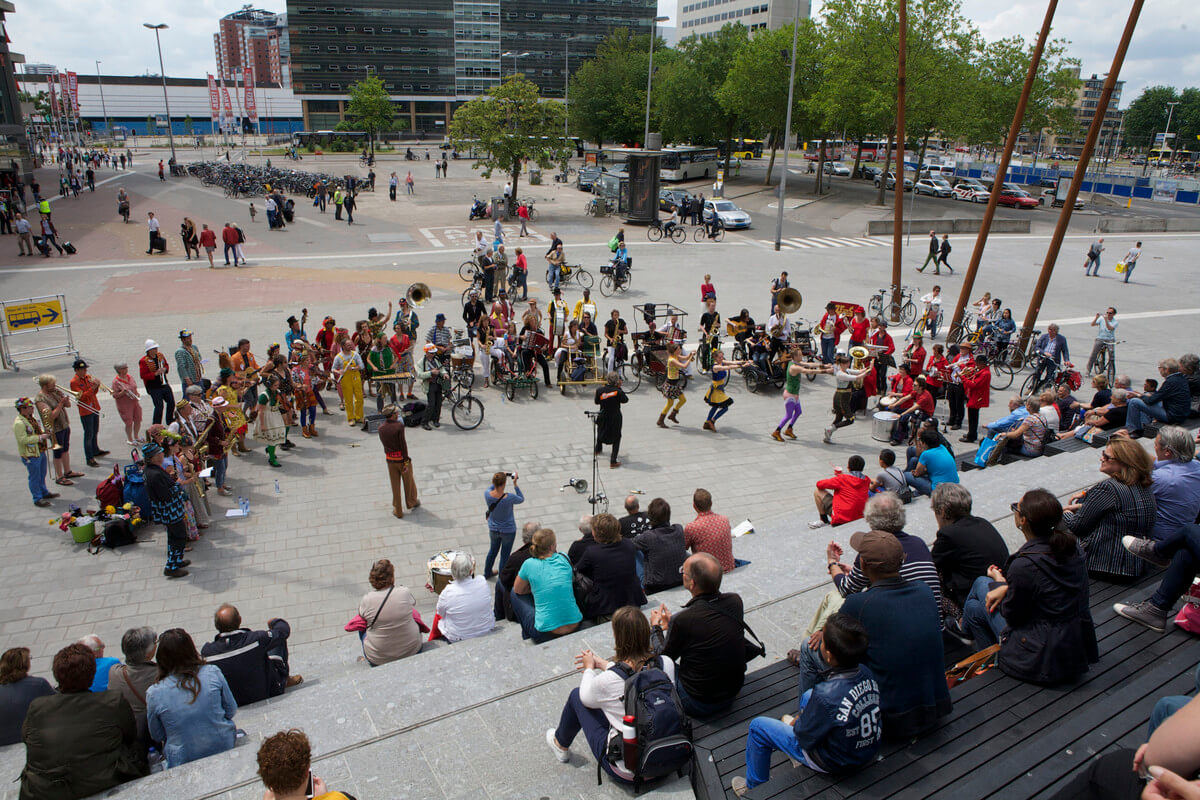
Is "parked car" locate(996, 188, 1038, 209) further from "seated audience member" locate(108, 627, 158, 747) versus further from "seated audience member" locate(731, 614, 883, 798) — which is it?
"seated audience member" locate(108, 627, 158, 747)

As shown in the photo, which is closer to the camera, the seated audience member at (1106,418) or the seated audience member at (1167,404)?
the seated audience member at (1167,404)

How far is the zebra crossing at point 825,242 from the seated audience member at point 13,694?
31643 mm

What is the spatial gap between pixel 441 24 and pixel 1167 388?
12526 centimetres

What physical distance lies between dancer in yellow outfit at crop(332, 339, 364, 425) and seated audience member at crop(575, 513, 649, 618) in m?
8.38

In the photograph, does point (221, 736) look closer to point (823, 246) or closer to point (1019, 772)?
point (1019, 772)

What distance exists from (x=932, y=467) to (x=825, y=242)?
28.6m

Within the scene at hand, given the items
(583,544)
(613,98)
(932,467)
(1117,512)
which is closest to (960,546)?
(1117,512)

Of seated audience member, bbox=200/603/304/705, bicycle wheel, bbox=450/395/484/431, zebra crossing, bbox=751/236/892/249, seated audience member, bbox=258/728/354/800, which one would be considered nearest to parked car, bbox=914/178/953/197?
zebra crossing, bbox=751/236/892/249

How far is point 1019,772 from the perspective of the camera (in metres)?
3.90

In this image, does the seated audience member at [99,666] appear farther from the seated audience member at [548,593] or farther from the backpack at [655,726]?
the backpack at [655,726]

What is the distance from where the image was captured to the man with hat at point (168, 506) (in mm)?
8695

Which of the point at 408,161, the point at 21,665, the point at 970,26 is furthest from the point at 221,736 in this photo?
the point at 408,161

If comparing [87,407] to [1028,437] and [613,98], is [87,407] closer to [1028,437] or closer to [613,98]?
[1028,437]

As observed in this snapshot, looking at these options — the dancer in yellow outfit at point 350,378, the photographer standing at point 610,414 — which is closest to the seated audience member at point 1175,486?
the photographer standing at point 610,414
